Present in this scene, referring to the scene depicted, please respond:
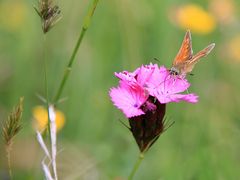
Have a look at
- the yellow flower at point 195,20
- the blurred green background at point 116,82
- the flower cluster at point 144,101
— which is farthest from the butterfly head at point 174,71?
the yellow flower at point 195,20

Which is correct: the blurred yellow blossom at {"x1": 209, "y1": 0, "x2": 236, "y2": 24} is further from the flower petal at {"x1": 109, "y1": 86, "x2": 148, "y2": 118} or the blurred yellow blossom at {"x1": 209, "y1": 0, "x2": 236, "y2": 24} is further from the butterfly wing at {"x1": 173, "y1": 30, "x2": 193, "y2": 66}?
the flower petal at {"x1": 109, "y1": 86, "x2": 148, "y2": 118}

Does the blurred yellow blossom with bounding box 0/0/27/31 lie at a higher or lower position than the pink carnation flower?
lower

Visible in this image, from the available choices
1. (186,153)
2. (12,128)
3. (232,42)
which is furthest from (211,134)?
(12,128)

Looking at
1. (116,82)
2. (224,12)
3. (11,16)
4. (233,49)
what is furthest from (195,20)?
(11,16)

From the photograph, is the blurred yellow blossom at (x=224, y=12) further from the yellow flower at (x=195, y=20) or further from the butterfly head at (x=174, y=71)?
the butterfly head at (x=174, y=71)

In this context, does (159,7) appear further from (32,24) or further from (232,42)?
(32,24)

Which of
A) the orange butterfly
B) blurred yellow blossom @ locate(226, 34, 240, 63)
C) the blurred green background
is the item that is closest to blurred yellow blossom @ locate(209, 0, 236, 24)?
the blurred green background
